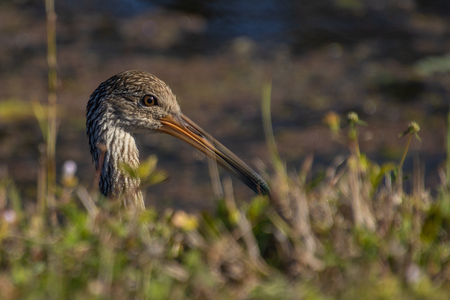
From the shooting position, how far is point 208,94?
7.79 metres

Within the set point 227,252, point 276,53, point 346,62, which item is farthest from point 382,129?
point 227,252

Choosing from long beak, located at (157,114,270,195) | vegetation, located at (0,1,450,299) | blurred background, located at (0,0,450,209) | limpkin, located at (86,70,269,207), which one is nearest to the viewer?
vegetation, located at (0,1,450,299)

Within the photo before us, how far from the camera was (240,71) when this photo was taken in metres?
8.23

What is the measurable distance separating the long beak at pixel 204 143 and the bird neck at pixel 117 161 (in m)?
0.28

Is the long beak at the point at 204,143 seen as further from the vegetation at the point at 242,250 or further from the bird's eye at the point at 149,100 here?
the vegetation at the point at 242,250

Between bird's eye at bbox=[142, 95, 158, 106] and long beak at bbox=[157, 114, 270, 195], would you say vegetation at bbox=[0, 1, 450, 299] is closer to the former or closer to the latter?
long beak at bbox=[157, 114, 270, 195]

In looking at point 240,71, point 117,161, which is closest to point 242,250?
point 117,161

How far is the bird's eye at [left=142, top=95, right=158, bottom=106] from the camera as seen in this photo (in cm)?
392

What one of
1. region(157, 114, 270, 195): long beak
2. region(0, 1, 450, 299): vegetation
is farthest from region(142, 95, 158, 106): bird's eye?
region(0, 1, 450, 299): vegetation

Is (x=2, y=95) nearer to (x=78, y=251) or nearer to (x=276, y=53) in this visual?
(x=276, y=53)

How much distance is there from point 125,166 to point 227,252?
1.64 ft

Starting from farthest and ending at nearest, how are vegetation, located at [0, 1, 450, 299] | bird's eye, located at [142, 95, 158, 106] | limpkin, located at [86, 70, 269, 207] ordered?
bird's eye, located at [142, 95, 158, 106]
limpkin, located at [86, 70, 269, 207]
vegetation, located at [0, 1, 450, 299]

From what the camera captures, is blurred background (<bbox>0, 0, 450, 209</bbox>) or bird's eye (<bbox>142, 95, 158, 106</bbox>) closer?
bird's eye (<bbox>142, 95, 158, 106</bbox>)

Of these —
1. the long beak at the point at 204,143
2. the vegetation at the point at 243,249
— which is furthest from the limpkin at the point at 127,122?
the vegetation at the point at 243,249
